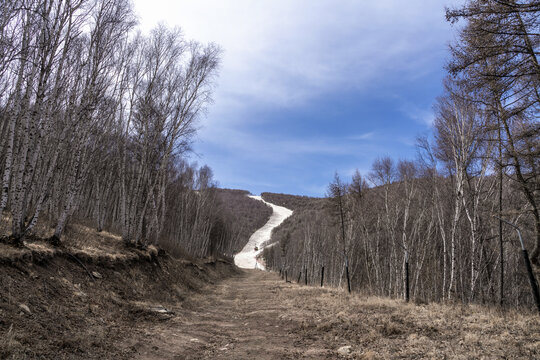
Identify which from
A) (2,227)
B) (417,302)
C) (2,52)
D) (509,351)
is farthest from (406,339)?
(2,52)

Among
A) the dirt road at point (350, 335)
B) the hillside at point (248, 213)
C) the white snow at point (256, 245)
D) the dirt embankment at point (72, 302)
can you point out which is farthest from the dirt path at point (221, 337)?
the hillside at point (248, 213)

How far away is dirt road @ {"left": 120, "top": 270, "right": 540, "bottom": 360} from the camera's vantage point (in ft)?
16.9

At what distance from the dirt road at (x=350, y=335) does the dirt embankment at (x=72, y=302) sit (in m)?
0.59

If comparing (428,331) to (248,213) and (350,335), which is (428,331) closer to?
(350,335)

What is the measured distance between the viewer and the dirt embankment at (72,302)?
4340 mm

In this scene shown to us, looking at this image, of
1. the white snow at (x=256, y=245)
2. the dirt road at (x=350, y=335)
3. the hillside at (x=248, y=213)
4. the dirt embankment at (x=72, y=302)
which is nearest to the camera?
the dirt embankment at (x=72, y=302)

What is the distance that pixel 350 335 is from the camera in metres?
6.52

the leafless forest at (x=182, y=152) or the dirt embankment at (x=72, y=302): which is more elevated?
the leafless forest at (x=182, y=152)

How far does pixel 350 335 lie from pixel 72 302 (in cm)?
628

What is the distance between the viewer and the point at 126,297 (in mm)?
8578

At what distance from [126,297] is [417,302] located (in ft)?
32.0

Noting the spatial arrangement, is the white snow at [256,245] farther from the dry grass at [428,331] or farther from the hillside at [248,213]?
the dry grass at [428,331]

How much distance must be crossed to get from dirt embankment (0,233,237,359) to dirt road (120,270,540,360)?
59cm

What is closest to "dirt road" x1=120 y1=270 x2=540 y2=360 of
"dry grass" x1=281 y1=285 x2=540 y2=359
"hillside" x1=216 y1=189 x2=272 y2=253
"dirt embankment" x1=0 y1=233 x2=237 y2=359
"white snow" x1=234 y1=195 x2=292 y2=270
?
"dry grass" x1=281 y1=285 x2=540 y2=359
